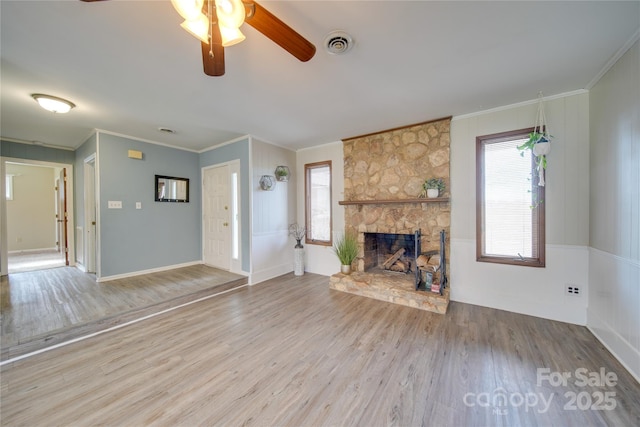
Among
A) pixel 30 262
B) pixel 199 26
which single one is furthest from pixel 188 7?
pixel 30 262

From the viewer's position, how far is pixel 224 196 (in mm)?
4402

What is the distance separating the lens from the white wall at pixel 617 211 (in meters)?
1.78

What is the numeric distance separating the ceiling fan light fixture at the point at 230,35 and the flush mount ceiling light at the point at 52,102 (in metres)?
2.71

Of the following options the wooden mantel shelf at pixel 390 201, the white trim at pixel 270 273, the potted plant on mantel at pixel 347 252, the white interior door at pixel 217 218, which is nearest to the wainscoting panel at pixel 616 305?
the wooden mantel shelf at pixel 390 201

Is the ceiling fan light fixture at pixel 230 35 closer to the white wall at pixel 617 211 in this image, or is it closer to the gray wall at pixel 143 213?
the white wall at pixel 617 211

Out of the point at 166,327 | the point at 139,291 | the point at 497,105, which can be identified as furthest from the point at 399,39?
the point at 139,291

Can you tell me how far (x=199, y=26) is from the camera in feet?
4.01

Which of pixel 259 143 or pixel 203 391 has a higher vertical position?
pixel 259 143

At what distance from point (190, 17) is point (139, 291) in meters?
3.52

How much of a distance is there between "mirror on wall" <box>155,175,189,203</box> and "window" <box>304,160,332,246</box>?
8.13 ft

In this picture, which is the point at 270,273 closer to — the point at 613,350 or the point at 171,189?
the point at 171,189

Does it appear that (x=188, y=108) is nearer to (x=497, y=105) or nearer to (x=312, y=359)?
(x=312, y=359)

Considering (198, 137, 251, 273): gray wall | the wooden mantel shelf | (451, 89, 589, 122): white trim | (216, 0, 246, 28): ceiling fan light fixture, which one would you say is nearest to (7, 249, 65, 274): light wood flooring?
(198, 137, 251, 273): gray wall

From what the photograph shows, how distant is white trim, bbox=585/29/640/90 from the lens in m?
1.72
